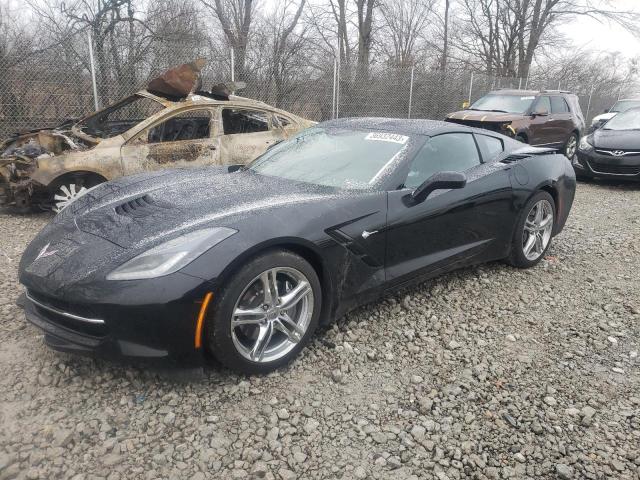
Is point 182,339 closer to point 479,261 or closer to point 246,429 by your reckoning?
point 246,429

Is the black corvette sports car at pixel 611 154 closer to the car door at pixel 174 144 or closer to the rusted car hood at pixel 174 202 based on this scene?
the car door at pixel 174 144

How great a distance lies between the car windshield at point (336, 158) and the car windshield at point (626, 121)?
317 inches

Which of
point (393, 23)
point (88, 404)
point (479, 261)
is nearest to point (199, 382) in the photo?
point (88, 404)

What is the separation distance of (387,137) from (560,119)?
862 centimetres

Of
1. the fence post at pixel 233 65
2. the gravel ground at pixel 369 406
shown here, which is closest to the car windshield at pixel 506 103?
the fence post at pixel 233 65

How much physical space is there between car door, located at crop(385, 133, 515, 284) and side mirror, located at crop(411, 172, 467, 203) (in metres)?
0.06

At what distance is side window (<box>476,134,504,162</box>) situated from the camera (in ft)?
12.8

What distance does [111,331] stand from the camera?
2178mm

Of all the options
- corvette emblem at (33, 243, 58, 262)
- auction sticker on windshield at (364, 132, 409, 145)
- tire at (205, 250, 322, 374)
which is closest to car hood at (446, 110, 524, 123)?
auction sticker on windshield at (364, 132, 409, 145)

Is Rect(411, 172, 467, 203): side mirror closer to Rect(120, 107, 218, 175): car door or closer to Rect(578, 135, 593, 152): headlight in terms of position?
Rect(120, 107, 218, 175): car door

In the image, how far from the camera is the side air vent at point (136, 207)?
2688mm

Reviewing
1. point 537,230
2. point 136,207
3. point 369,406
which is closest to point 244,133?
point 136,207

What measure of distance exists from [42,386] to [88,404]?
316mm

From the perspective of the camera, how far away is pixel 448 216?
3338 millimetres
